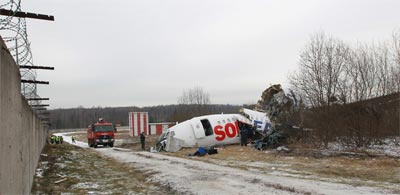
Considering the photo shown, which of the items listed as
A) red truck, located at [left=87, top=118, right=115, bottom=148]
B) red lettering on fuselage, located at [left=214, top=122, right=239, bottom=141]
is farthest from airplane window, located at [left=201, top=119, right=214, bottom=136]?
red truck, located at [left=87, top=118, right=115, bottom=148]

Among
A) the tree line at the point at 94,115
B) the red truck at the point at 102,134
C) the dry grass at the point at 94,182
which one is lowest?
the dry grass at the point at 94,182

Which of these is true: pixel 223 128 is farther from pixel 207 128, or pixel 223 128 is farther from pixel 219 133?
pixel 207 128

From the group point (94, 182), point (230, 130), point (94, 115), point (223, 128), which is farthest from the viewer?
point (94, 115)

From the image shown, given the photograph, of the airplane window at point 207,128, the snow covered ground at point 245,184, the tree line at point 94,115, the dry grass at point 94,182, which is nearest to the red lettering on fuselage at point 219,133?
the airplane window at point 207,128

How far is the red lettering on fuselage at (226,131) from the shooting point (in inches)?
1094

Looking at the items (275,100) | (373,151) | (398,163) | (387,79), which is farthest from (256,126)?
(398,163)

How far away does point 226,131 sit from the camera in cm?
2812

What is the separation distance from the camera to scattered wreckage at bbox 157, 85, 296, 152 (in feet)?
90.3

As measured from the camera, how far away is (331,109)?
2244cm

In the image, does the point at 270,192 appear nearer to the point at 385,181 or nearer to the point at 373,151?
the point at 385,181

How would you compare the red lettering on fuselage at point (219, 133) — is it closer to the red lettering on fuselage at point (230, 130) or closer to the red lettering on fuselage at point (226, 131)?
the red lettering on fuselage at point (226, 131)

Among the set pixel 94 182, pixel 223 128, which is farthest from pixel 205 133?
pixel 94 182

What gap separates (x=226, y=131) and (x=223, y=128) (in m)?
0.32

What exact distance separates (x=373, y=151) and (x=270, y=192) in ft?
36.8
